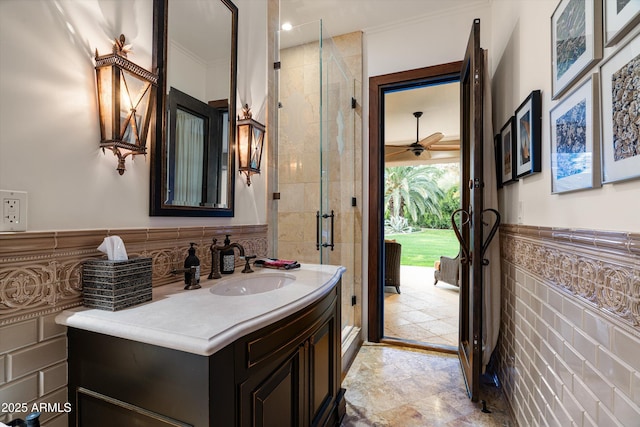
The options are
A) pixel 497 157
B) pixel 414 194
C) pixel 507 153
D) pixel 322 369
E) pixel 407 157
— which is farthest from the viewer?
pixel 414 194

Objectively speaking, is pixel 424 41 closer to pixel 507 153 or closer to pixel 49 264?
pixel 507 153

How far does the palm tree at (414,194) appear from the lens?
9.18 metres

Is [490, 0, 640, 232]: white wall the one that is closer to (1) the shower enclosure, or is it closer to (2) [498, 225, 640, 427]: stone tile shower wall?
(2) [498, 225, 640, 427]: stone tile shower wall

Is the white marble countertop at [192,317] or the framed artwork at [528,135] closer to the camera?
the white marble countertop at [192,317]

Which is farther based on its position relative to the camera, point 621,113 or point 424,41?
point 424,41

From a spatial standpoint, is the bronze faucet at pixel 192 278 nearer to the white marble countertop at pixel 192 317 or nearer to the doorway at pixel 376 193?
the white marble countertop at pixel 192 317

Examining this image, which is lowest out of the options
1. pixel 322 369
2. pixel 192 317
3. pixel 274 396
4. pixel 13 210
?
pixel 322 369

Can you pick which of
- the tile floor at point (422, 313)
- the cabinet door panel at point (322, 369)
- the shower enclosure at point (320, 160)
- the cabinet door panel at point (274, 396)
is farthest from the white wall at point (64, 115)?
the tile floor at point (422, 313)

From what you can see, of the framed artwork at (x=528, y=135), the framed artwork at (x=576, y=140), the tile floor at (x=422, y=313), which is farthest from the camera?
the tile floor at (x=422, y=313)

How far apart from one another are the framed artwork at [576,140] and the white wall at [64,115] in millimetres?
1589

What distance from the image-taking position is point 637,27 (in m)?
0.75

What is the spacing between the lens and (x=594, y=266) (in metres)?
0.93

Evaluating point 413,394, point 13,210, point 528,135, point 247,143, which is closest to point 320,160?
point 247,143

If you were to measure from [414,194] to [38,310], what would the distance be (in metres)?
9.23
